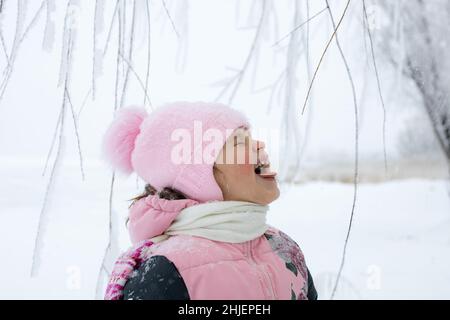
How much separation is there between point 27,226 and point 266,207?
152 cm

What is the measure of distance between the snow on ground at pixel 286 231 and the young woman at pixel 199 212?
14 centimetres

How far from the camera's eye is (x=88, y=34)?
881 mm

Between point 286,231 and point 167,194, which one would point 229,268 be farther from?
point 286,231

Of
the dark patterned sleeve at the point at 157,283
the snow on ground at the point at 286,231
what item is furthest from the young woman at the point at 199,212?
the snow on ground at the point at 286,231

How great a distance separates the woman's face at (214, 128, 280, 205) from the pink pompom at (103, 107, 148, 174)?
0.17 meters

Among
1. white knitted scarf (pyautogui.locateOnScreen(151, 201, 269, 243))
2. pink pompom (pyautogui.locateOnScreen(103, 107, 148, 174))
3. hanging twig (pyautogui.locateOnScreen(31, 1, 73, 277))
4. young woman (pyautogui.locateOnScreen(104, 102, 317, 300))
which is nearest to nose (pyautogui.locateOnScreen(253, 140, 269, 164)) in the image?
young woman (pyautogui.locateOnScreen(104, 102, 317, 300))

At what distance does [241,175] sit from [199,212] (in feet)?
0.33

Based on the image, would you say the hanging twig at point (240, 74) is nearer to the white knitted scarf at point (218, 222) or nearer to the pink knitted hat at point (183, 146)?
the pink knitted hat at point (183, 146)

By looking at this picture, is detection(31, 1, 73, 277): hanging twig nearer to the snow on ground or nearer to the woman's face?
the snow on ground

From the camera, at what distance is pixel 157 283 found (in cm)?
61

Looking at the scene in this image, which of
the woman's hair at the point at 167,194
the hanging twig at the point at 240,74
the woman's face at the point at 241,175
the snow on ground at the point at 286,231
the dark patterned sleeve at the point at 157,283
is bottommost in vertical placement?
the snow on ground at the point at 286,231

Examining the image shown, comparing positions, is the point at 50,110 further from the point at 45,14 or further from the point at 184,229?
the point at 184,229

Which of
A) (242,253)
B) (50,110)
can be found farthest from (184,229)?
(50,110)

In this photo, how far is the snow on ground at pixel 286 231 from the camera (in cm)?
170
